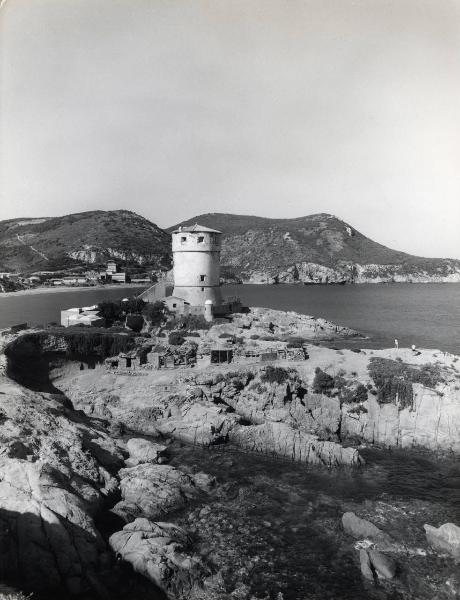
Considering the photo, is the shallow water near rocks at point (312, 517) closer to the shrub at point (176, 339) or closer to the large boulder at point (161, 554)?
the large boulder at point (161, 554)

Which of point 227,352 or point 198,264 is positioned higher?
point 198,264

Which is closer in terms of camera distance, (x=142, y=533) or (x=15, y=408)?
(x=142, y=533)

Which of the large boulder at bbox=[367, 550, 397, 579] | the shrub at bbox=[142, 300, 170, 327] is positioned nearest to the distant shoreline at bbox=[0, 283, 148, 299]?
the shrub at bbox=[142, 300, 170, 327]

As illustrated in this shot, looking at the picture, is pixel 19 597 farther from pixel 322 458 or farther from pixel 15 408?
pixel 322 458

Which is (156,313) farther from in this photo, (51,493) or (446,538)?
(446,538)

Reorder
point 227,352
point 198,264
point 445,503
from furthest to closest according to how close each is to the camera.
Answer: point 198,264 < point 227,352 < point 445,503

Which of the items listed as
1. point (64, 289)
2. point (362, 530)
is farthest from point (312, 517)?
point (64, 289)

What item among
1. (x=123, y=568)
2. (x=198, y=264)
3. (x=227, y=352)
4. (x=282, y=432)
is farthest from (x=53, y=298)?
(x=123, y=568)

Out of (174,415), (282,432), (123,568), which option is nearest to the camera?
(123,568)
